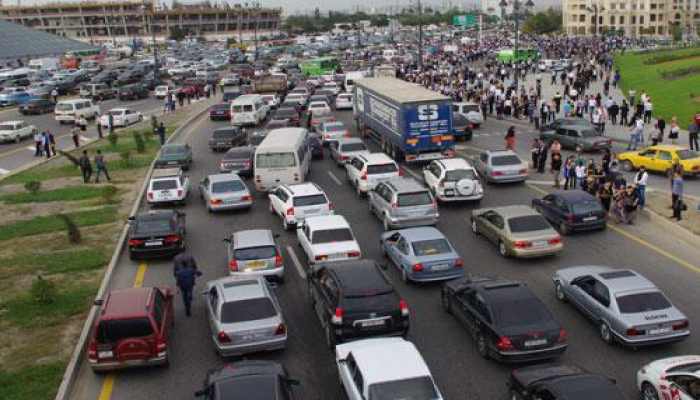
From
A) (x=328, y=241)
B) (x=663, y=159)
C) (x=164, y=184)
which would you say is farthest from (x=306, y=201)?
(x=663, y=159)

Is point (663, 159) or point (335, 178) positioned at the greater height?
point (663, 159)

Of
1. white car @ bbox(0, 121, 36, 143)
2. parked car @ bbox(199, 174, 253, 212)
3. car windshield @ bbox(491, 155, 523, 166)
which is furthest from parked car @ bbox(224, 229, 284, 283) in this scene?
white car @ bbox(0, 121, 36, 143)

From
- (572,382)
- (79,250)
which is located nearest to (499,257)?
(572,382)

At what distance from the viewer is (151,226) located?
72.8ft

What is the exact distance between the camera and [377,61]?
105 metres

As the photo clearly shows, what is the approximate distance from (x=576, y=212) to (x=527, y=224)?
8.82 ft

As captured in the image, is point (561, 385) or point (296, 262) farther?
point (296, 262)

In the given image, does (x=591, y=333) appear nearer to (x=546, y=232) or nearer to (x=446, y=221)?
(x=546, y=232)

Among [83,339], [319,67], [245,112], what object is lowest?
[83,339]

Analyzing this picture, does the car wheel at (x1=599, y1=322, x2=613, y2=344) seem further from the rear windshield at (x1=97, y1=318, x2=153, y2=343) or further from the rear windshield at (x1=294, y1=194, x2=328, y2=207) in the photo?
the rear windshield at (x1=294, y1=194, x2=328, y2=207)

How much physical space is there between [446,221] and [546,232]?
5.12 metres

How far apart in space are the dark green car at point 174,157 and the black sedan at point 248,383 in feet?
78.5

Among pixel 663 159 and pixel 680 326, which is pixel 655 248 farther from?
pixel 663 159

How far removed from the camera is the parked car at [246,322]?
14.7m
